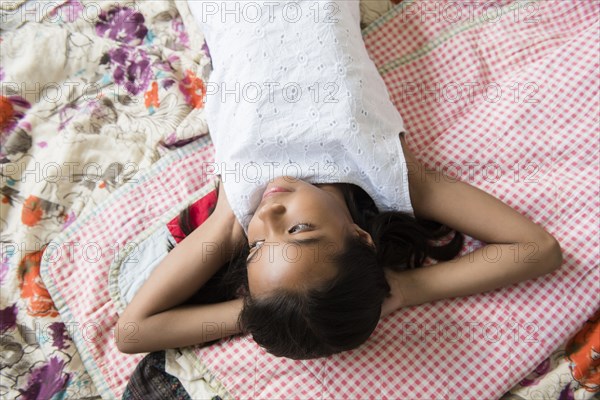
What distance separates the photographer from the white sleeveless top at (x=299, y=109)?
3.21ft

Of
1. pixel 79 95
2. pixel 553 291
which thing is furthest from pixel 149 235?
pixel 553 291

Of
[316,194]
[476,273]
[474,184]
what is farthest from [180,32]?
[476,273]

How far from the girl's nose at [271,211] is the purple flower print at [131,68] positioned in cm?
53

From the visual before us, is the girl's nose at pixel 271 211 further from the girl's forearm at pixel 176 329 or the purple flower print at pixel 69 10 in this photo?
the purple flower print at pixel 69 10

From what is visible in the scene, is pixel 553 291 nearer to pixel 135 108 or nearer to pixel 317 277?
pixel 317 277

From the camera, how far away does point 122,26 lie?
4.24 ft

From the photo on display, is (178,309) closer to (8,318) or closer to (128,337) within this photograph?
(128,337)

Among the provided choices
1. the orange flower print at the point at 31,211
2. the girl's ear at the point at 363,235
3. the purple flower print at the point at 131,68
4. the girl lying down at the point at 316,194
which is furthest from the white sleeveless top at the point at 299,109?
the orange flower print at the point at 31,211

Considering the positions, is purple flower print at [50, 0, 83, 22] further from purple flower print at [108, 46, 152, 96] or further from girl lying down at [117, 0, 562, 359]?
girl lying down at [117, 0, 562, 359]

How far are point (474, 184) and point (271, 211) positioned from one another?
473 millimetres

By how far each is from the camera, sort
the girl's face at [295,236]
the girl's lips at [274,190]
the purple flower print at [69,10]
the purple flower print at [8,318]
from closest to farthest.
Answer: the girl's face at [295,236], the girl's lips at [274,190], the purple flower print at [8,318], the purple flower print at [69,10]

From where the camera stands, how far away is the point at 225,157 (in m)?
1.02

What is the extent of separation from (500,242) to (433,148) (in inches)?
10.0

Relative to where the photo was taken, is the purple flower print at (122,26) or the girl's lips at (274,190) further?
the purple flower print at (122,26)
